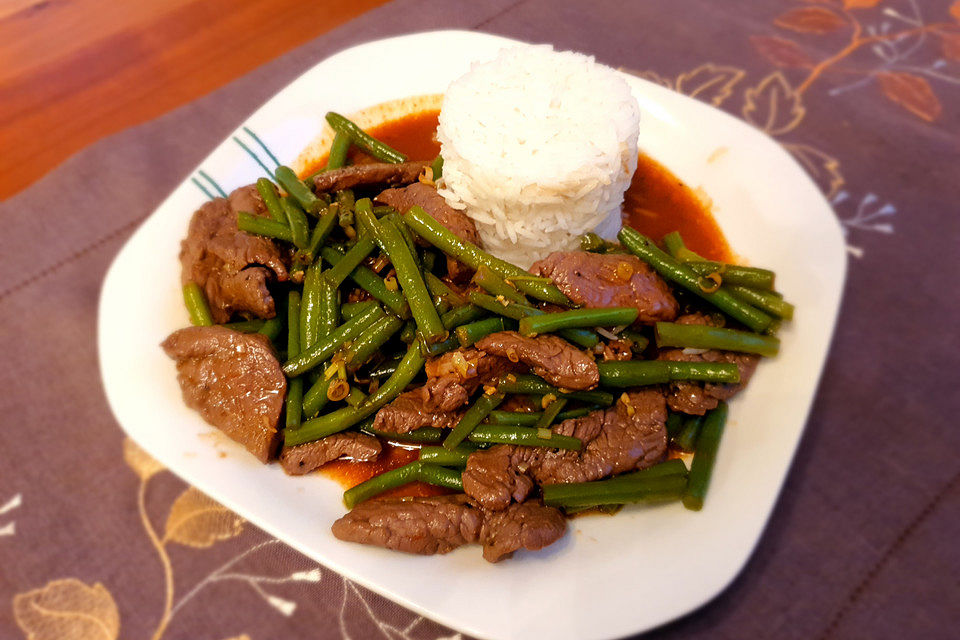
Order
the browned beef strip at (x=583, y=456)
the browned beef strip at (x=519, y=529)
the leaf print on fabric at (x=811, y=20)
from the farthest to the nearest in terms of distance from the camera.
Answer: the leaf print on fabric at (x=811, y=20), the browned beef strip at (x=583, y=456), the browned beef strip at (x=519, y=529)

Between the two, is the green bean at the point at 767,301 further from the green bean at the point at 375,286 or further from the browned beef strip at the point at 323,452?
the browned beef strip at the point at 323,452

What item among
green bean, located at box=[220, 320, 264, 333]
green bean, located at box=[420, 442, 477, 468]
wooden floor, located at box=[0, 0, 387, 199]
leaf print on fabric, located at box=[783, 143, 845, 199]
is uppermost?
wooden floor, located at box=[0, 0, 387, 199]

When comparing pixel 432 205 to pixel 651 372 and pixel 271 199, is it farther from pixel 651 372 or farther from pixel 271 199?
pixel 651 372

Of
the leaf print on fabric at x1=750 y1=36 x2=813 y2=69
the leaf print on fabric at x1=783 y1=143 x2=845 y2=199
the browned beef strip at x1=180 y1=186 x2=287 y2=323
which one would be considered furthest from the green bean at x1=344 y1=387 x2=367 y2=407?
the leaf print on fabric at x1=750 y1=36 x2=813 y2=69

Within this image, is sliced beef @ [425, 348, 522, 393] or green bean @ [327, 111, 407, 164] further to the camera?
green bean @ [327, 111, 407, 164]

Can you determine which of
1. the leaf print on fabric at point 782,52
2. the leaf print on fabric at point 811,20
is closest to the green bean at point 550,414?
the leaf print on fabric at point 782,52

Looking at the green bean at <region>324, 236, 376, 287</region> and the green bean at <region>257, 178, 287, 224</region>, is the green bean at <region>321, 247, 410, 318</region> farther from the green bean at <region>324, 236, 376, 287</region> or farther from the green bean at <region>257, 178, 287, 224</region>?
the green bean at <region>257, 178, 287, 224</region>
